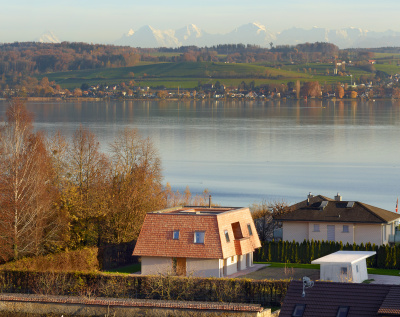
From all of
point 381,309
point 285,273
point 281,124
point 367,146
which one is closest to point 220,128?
point 281,124

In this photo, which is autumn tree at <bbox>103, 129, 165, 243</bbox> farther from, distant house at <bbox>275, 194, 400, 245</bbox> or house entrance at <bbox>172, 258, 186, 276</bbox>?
distant house at <bbox>275, 194, 400, 245</bbox>

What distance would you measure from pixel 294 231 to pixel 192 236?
976 cm

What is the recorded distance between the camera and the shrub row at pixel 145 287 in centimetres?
2697

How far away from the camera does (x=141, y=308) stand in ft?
83.3

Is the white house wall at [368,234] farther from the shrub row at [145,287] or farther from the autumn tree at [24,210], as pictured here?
the autumn tree at [24,210]

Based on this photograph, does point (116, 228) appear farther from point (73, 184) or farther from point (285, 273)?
point (285, 273)

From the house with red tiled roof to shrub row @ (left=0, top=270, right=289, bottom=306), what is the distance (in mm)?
4306

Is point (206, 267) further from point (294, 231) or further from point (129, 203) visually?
point (294, 231)

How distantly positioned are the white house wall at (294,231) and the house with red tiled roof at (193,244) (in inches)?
270

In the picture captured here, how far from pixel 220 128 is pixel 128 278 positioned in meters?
104

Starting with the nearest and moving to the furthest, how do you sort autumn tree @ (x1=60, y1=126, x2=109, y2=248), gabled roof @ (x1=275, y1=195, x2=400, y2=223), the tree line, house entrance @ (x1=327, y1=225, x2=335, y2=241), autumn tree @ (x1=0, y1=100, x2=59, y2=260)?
autumn tree @ (x1=0, y1=100, x2=59, y2=260), the tree line, autumn tree @ (x1=60, y1=126, x2=109, y2=248), gabled roof @ (x1=275, y1=195, x2=400, y2=223), house entrance @ (x1=327, y1=225, x2=335, y2=241)

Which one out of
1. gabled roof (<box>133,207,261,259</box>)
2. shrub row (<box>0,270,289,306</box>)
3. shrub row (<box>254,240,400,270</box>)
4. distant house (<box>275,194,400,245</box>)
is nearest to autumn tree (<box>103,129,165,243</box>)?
gabled roof (<box>133,207,261,259</box>)

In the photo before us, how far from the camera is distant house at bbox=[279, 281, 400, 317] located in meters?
20.9

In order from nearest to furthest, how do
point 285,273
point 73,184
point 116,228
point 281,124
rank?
point 285,273, point 116,228, point 73,184, point 281,124
